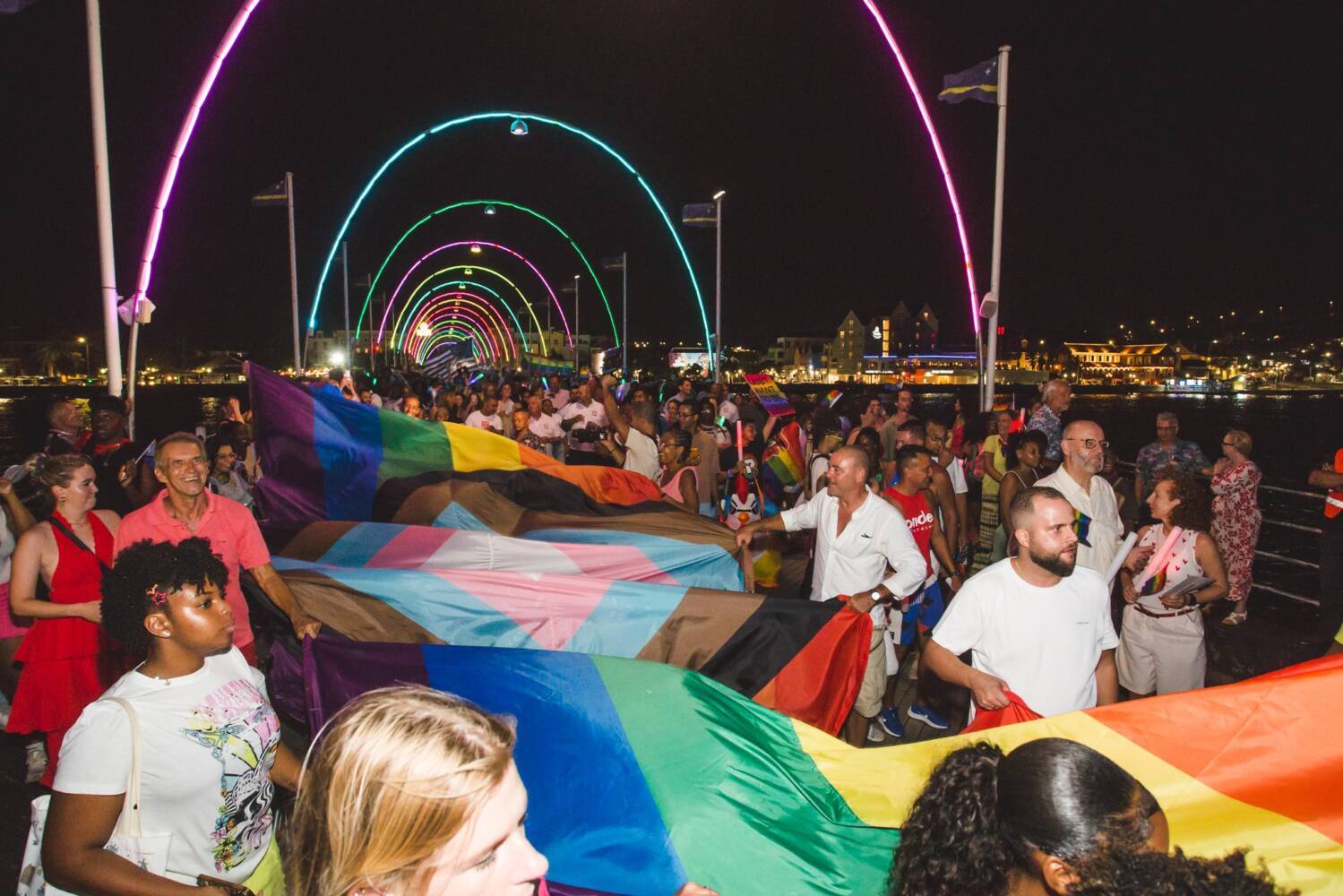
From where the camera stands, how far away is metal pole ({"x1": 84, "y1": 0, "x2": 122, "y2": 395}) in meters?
9.41

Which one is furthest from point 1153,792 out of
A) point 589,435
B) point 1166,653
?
point 589,435

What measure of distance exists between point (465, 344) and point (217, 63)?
12802 centimetres

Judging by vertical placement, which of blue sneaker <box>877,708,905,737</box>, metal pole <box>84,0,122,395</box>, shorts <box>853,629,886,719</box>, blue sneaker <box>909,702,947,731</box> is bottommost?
blue sneaker <box>909,702,947,731</box>

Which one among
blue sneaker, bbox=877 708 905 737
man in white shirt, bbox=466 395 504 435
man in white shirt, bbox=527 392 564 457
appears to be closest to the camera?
blue sneaker, bbox=877 708 905 737

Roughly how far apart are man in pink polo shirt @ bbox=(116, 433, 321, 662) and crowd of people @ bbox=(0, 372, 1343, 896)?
0.6 inches

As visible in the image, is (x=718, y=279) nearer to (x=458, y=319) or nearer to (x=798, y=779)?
(x=798, y=779)

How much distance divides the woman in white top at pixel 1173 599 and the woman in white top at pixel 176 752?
5019 mm

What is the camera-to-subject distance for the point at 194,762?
8.54 feet

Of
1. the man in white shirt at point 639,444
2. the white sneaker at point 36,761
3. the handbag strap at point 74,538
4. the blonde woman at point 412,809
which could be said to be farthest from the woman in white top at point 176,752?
the man in white shirt at point 639,444

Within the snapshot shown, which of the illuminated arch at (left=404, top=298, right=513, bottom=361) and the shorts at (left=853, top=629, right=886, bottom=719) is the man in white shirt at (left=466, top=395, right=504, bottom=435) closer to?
the shorts at (left=853, top=629, right=886, bottom=719)

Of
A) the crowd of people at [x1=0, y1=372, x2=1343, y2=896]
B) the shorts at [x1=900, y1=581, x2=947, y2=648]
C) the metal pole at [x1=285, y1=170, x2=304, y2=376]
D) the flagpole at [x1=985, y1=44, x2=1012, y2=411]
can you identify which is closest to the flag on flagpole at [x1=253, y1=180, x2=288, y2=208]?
the metal pole at [x1=285, y1=170, x2=304, y2=376]

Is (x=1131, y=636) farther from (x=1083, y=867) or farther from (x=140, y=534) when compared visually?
(x=140, y=534)

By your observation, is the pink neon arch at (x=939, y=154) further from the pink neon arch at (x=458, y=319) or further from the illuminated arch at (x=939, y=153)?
the pink neon arch at (x=458, y=319)

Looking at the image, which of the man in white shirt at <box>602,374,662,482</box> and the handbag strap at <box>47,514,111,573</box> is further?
the man in white shirt at <box>602,374,662,482</box>
